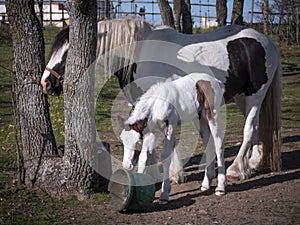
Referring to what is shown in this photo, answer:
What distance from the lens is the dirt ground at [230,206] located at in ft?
16.0

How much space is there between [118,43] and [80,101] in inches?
53.8

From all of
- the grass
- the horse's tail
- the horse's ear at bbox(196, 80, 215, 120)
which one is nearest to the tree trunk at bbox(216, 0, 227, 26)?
the grass

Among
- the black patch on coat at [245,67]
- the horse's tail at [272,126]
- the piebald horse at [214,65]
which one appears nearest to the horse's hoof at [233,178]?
the piebald horse at [214,65]

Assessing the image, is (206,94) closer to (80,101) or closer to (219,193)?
(219,193)

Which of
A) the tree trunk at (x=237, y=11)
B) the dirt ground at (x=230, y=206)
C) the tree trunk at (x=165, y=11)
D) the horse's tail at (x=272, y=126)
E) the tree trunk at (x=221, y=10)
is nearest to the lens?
the dirt ground at (x=230, y=206)

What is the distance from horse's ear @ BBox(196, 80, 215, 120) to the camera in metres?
5.62

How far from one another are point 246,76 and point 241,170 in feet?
4.13

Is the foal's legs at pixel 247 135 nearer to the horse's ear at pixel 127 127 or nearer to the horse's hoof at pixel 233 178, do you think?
the horse's hoof at pixel 233 178

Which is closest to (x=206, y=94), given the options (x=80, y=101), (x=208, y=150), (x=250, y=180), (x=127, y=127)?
(x=208, y=150)

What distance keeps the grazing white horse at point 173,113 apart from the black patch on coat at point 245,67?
0.98m

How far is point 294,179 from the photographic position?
6.48 meters

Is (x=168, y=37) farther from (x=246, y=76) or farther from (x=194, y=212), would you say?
(x=194, y=212)

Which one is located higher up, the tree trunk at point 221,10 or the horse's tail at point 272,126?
the tree trunk at point 221,10

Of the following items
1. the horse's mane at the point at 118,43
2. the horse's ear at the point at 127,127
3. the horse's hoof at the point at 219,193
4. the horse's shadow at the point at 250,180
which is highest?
the horse's mane at the point at 118,43
